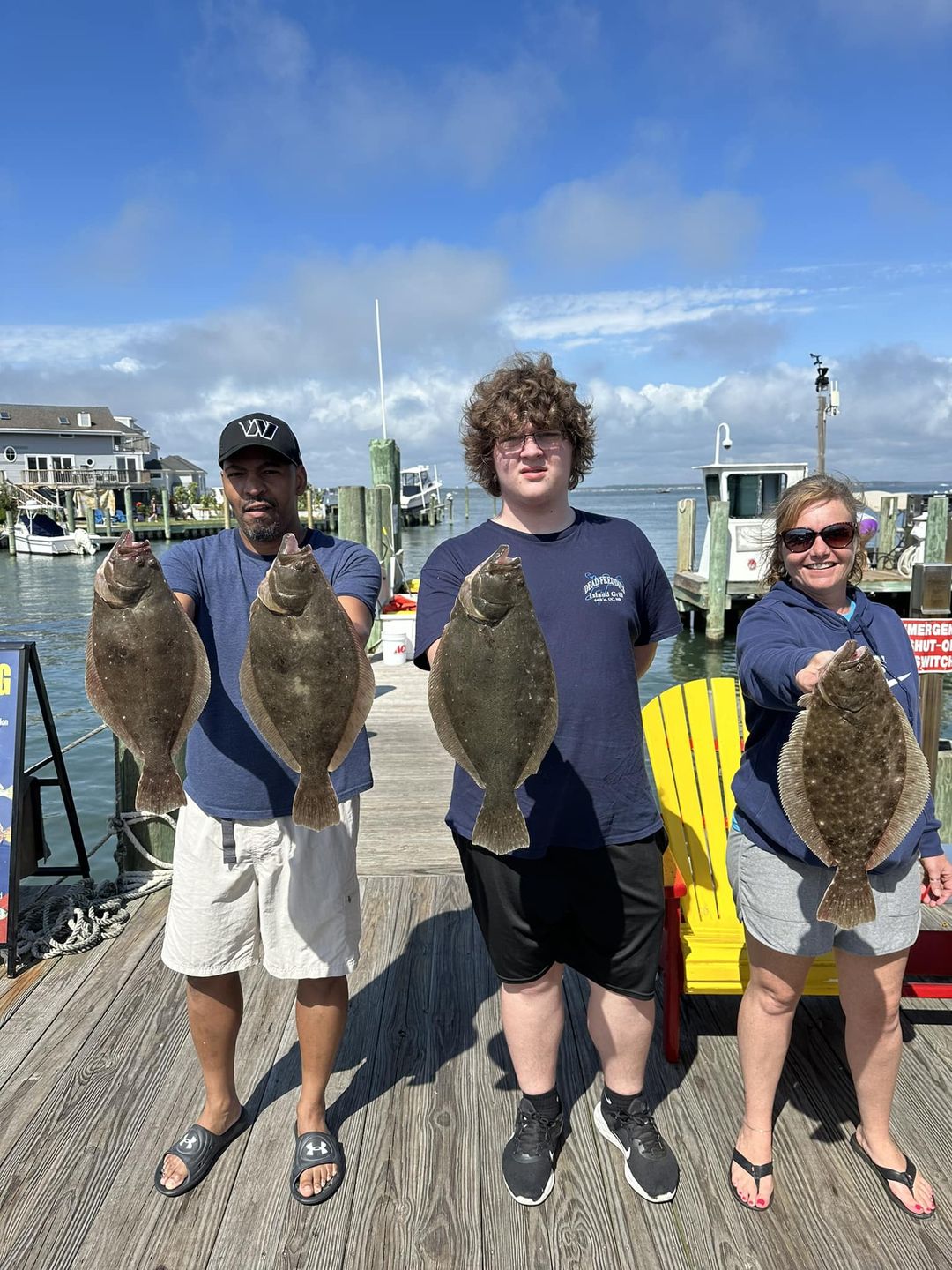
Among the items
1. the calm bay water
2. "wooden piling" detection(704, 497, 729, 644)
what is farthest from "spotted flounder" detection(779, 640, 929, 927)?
"wooden piling" detection(704, 497, 729, 644)

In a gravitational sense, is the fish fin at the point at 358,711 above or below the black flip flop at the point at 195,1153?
above

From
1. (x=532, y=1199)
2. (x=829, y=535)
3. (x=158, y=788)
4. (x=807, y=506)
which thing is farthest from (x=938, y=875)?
(x=158, y=788)

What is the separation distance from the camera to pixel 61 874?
4285 mm

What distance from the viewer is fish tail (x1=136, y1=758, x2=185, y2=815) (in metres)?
2.12

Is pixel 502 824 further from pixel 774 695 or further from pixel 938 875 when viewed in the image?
pixel 938 875

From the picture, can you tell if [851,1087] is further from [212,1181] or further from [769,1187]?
[212,1181]

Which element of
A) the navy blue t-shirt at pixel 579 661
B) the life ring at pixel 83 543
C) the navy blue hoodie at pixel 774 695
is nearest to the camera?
the navy blue hoodie at pixel 774 695

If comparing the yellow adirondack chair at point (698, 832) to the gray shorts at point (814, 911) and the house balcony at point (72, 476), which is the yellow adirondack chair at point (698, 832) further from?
the house balcony at point (72, 476)

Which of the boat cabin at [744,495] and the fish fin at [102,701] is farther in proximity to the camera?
the boat cabin at [744,495]

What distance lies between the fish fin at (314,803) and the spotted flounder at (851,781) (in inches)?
48.9

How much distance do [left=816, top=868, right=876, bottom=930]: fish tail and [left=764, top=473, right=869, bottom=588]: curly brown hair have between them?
91 cm

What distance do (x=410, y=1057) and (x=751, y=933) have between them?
61.8 inches

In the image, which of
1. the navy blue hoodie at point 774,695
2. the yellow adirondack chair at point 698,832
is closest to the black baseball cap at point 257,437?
the navy blue hoodie at point 774,695

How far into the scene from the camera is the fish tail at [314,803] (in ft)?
6.86
